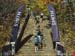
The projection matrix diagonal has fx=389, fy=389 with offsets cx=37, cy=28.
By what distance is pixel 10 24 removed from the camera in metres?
26.1

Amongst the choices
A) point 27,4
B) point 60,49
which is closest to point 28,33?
point 60,49

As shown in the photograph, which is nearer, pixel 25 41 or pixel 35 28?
pixel 25 41

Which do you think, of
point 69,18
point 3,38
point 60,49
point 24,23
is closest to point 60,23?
point 69,18

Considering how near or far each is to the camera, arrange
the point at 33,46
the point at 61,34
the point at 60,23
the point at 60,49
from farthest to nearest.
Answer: the point at 60,23 < the point at 61,34 < the point at 33,46 < the point at 60,49

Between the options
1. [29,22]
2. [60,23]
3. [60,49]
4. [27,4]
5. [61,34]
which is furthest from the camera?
[27,4]

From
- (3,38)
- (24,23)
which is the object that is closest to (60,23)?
(24,23)

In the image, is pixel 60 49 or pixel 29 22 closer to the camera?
pixel 60 49

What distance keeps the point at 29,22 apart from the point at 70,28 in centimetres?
455

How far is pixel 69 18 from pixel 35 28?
248 cm

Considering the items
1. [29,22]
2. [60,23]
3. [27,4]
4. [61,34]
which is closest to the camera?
[61,34]

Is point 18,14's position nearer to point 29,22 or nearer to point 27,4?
point 29,22

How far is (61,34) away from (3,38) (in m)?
3.74

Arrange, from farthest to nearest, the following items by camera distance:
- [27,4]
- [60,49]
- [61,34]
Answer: [27,4] < [61,34] < [60,49]

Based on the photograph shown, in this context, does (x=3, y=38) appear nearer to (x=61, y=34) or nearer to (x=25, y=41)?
(x=25, y=41)
